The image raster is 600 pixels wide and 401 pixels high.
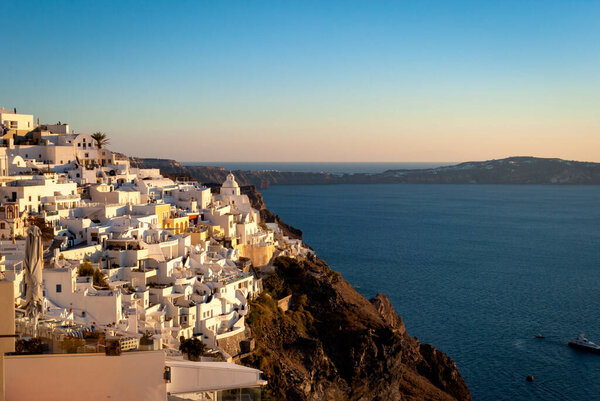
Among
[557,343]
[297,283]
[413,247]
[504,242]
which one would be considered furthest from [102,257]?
[504,242]

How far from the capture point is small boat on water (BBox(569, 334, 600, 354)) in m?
47.9

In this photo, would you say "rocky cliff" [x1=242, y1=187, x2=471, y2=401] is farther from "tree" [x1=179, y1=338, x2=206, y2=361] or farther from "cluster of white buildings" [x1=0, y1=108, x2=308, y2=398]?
"tree" [x1=179, y1=338, x2=206, y2=361]

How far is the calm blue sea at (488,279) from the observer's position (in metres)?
45.8

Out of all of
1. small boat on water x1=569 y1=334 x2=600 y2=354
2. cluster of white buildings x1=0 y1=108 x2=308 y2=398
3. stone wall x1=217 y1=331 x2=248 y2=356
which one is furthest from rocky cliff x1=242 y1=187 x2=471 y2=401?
small boat on water x1=569 y1=334 x2=600 y2=354

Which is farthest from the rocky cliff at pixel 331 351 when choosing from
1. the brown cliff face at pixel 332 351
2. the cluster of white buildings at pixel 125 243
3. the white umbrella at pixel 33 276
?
the white umbrella at pixel 33 276

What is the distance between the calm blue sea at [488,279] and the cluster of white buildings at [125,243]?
55.9 ft

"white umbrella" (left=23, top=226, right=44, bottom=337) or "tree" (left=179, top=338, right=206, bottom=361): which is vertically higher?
"white umbrella" (left=23, top=226, right=44, bottom=337)

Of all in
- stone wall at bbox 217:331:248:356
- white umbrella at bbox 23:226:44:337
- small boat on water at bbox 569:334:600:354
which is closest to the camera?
white umbrella at bbox 23:226:44:337

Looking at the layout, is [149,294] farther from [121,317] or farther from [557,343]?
[557,343]

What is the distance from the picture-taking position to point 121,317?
26250mm

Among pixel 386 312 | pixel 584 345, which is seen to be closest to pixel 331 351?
pixel 386 312

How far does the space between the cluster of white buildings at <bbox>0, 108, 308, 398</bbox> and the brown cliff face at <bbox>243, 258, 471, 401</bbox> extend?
190 centimetres

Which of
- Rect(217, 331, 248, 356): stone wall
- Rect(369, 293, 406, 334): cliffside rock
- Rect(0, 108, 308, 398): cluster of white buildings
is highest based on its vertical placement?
Rect(0, 108, 308, 398): cluster of white buildings

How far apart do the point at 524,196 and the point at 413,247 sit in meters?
114
